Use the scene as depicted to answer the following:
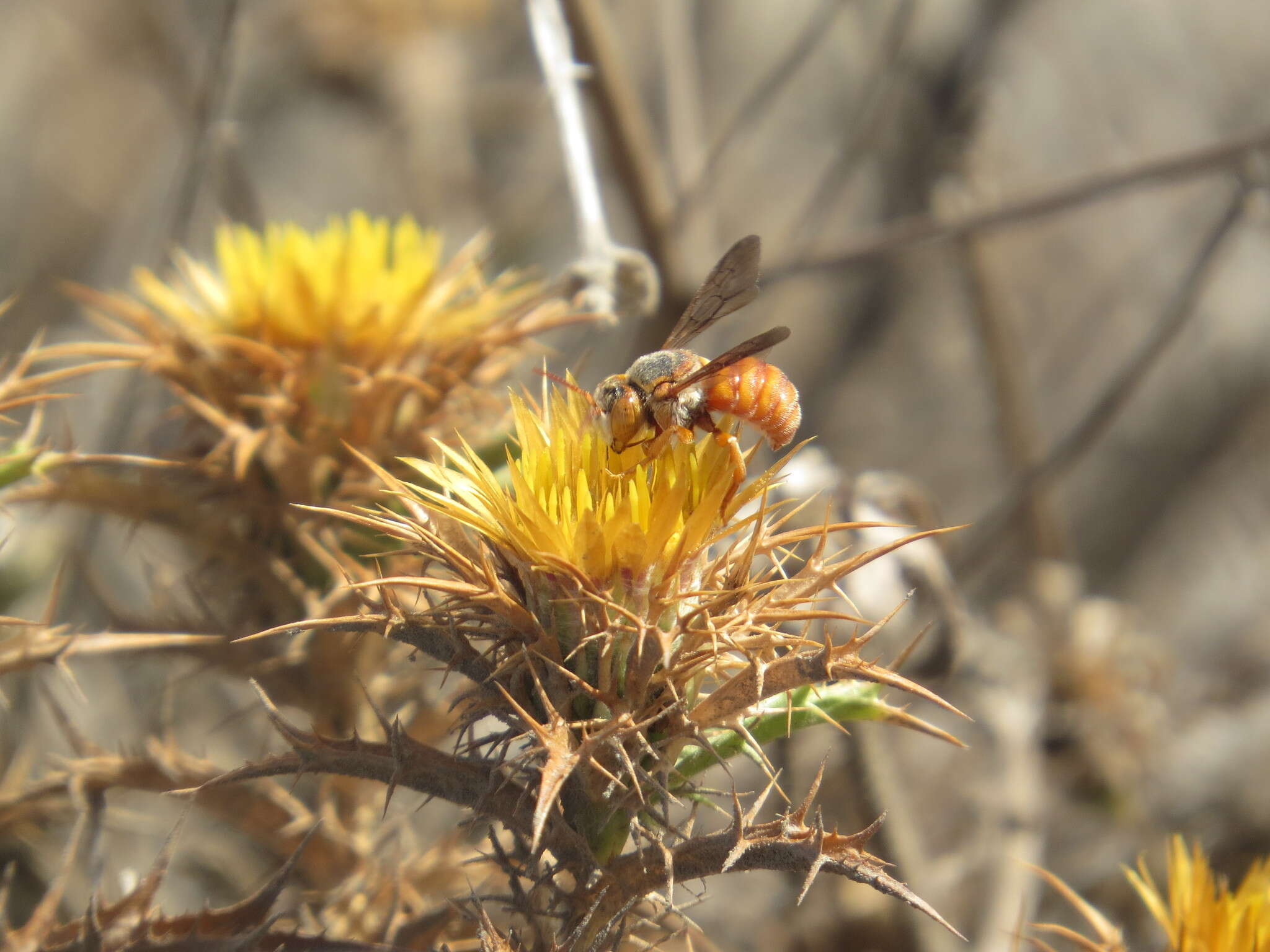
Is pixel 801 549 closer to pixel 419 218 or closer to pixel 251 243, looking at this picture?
pixel 251 243

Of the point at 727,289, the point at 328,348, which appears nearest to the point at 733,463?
the point at 727,289

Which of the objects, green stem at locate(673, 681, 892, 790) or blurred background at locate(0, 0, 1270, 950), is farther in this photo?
blurred background at locate(0, 0, 1270, 950)

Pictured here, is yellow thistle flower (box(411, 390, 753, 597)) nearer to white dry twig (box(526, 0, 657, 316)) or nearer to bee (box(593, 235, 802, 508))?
bee (box(593, 235, 802, 508))

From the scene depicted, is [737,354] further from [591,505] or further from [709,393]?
[591,505]

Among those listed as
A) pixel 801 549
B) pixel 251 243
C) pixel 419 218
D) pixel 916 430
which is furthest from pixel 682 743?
pixel 916 430

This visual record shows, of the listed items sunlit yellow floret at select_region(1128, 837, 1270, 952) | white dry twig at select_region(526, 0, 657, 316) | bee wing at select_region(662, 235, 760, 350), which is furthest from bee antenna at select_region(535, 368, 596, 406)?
sunlit yellow floret at select_region(1128, 837, 1270, 952)
